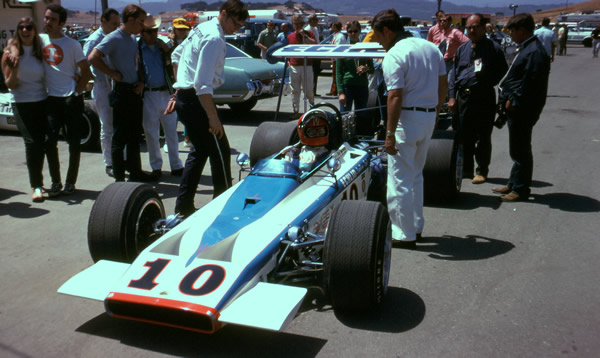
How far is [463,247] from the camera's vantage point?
5.07 m

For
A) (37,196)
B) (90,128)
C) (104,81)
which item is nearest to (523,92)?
(104,81)

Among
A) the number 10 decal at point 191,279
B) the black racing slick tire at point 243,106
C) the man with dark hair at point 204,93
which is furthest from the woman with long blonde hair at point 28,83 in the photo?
the black racing slick tire at point 243,106

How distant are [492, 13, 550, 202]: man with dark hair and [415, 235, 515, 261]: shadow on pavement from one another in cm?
140

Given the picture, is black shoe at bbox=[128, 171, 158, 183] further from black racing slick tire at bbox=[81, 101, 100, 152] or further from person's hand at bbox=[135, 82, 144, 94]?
black racing slick tire at bbox=[81, 101, 100, 152]

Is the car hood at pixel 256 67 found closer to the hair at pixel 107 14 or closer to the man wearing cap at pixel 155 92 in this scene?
the man wearing cap at pixel 155 92

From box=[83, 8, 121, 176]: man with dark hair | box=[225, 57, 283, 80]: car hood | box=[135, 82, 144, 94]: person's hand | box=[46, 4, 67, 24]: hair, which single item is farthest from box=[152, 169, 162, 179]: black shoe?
box=[225, 57, 283, 80]: car hood

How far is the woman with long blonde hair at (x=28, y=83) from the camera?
20.2 feet

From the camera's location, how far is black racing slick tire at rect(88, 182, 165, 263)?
3.91 meters

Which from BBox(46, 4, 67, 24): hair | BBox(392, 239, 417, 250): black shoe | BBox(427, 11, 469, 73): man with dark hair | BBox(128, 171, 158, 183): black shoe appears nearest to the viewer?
BBox(392, 239, 417, 250): black shoe

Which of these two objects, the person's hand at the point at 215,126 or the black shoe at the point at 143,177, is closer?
the person's hand at the point at 215,126

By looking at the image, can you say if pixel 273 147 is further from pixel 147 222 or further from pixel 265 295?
pixel 265 295

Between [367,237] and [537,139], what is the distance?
7437 mm

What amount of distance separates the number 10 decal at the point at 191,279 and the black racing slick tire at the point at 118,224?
493mm

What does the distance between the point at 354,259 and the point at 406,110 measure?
5.86 ft
